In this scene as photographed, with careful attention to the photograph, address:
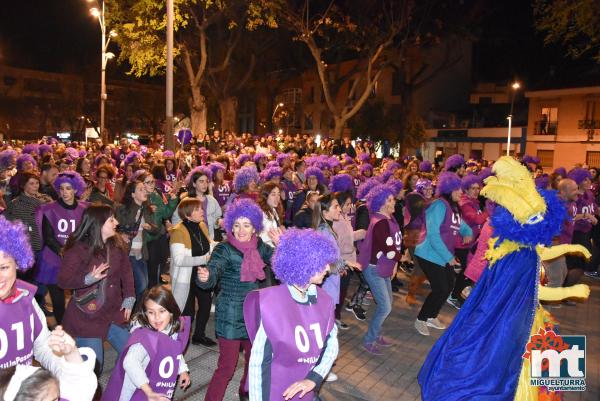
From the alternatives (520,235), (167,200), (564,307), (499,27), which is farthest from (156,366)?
(499,27)

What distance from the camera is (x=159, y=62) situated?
23.4 metres

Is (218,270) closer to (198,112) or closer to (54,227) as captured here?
(54,227)

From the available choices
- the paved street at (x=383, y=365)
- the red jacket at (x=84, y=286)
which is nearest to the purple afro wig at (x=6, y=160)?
the paved street at (x=383, y=365)

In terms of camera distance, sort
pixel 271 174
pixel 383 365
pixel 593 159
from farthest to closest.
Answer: pixel 593 159
pixel 271 174
pixel 383 365

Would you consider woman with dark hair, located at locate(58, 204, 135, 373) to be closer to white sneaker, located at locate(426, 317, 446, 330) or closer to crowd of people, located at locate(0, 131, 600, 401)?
crowd of people, located at locate(0, 131, 600, 401)

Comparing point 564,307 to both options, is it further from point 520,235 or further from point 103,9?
point 103,9

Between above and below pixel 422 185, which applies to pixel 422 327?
below

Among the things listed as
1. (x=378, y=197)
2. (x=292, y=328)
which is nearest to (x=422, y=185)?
(x=378, y=197)

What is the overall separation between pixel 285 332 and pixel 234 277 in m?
1.53

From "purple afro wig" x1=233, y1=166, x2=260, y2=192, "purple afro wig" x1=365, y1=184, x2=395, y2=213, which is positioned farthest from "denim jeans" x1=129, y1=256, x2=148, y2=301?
"purple afro wig" x1=365, y1=184, x2=395, y2=213

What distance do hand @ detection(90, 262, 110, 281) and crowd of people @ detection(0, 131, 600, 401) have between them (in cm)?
1

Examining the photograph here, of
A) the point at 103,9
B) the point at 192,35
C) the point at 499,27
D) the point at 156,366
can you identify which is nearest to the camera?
the point at 156,366

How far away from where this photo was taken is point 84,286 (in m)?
4.45

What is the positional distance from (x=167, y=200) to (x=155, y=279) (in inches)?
50.7
